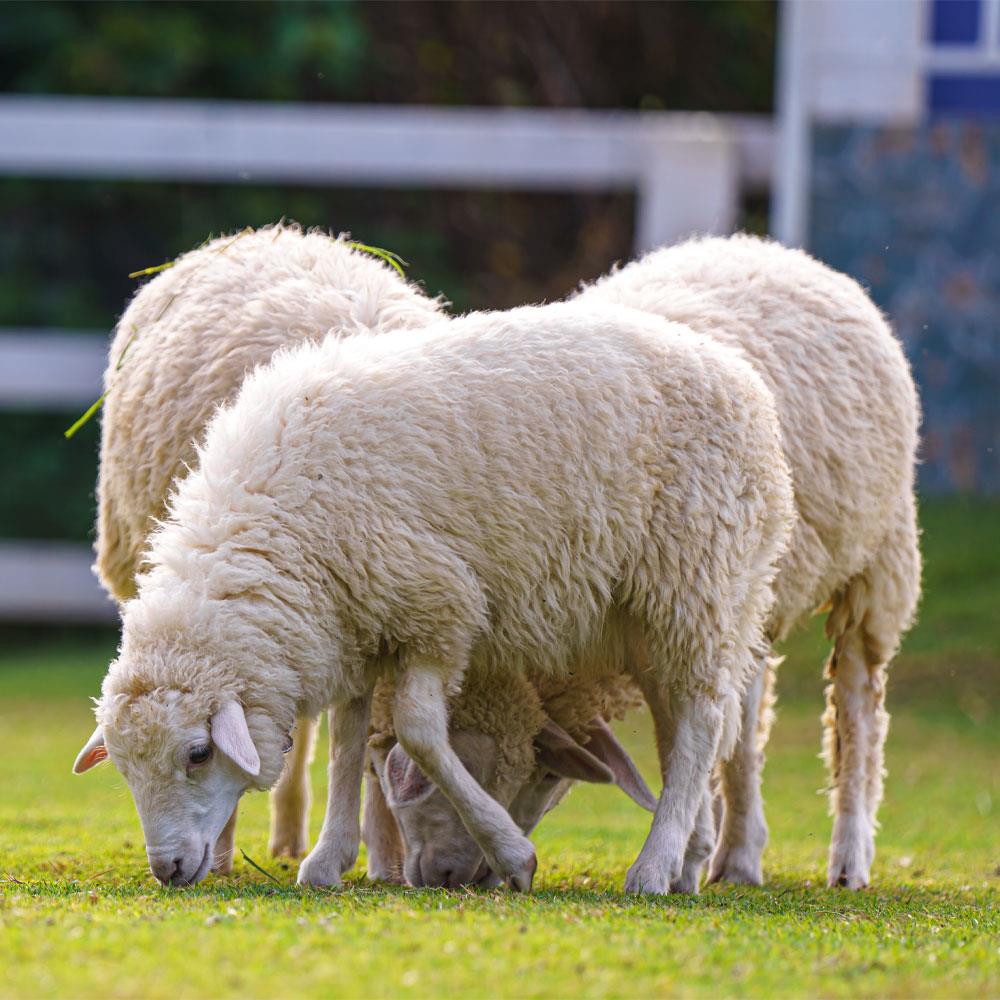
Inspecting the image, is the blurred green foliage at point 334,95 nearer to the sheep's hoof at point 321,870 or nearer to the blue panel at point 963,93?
the blue panel at point 963,93

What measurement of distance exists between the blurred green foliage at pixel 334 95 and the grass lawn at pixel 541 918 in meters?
6.61

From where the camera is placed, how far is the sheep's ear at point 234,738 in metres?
4.38

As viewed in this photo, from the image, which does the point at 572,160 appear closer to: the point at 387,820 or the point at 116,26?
the point at 116,26

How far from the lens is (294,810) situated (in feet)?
20.0

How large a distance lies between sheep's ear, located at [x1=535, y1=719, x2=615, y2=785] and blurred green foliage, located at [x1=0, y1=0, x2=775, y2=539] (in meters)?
8.16

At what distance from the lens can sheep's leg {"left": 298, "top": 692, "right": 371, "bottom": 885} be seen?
16.3ft

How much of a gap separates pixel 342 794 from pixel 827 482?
1842mm

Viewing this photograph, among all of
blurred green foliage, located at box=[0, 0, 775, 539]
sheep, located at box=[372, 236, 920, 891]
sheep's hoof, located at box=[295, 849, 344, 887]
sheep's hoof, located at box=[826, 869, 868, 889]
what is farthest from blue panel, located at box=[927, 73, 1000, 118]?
sheep's hoof, located at box=[295, 849, 344, 887]

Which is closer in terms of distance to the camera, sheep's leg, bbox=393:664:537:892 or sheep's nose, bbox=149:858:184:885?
sheep's nose, bbox=149:858:184:885

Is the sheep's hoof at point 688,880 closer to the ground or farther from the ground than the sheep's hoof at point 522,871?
closer to the ground

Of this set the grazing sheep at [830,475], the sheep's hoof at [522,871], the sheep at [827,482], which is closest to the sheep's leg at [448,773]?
the sheep's hoof at [522,871]

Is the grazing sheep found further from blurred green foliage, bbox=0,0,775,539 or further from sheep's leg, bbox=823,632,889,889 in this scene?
blurred green foliage, bbox=0,0,775,539

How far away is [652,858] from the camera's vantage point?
4867 mm

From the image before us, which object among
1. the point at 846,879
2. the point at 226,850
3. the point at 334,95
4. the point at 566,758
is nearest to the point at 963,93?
the point at 334,95
